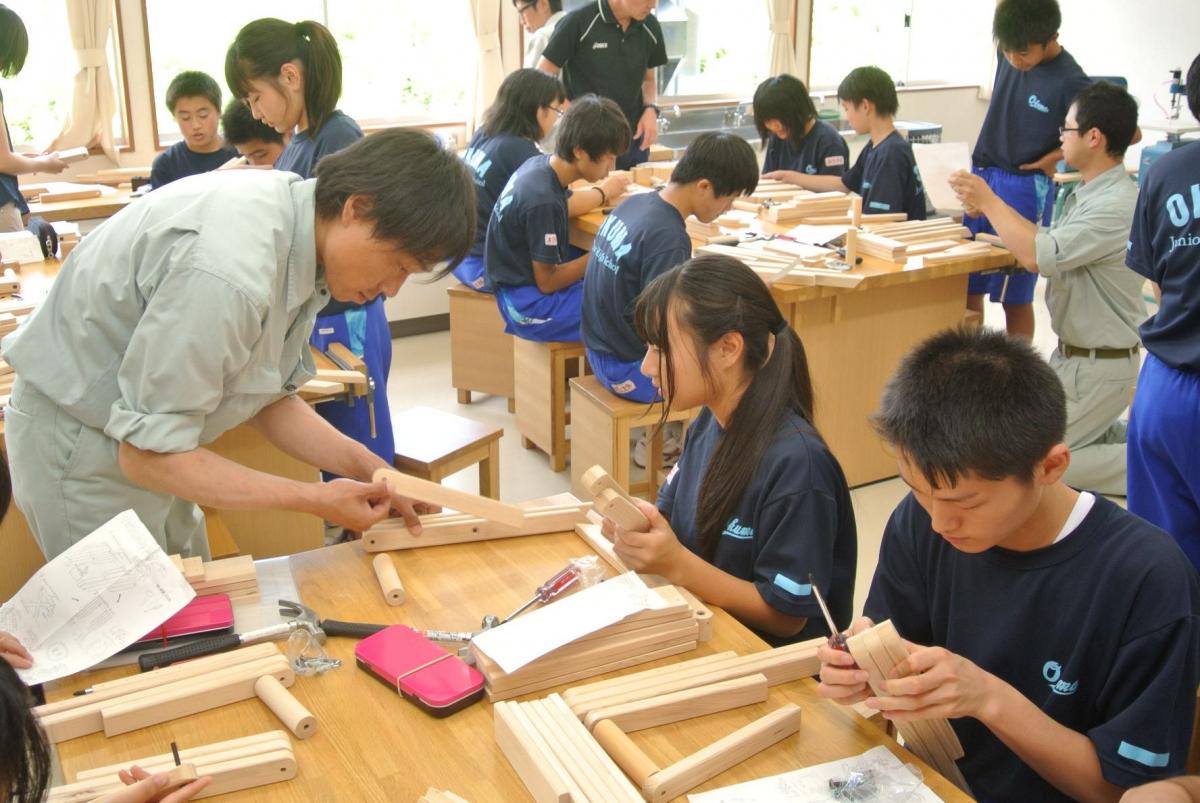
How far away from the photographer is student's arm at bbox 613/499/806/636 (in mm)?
1848

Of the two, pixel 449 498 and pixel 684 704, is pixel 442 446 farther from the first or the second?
pixel 684 704

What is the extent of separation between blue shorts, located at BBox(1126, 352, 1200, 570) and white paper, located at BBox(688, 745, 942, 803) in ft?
5.15

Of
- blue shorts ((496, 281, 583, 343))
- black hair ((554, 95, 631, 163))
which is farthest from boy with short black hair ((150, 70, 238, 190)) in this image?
black hair ((554, 95, 631, 163))

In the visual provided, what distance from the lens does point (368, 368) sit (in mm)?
3498

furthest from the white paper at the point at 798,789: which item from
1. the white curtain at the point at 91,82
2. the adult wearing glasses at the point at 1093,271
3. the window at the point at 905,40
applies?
the window at the point at 905,40

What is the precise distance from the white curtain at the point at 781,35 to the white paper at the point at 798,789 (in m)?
6.97

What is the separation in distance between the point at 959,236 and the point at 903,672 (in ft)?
11.0

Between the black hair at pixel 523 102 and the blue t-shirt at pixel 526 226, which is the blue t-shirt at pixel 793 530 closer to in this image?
the blue t-shirt at pixel 526 226

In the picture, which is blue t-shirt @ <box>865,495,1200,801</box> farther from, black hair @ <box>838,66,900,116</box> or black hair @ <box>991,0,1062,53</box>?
black hair @ <box>991,0,1062,53</box>

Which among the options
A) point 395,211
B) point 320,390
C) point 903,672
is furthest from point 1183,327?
point 320,390

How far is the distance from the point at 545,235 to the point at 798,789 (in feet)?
10.4

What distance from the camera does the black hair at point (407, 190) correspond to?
175 cm

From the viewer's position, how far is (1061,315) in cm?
407

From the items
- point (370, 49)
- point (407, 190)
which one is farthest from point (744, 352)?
point (370, 49)
